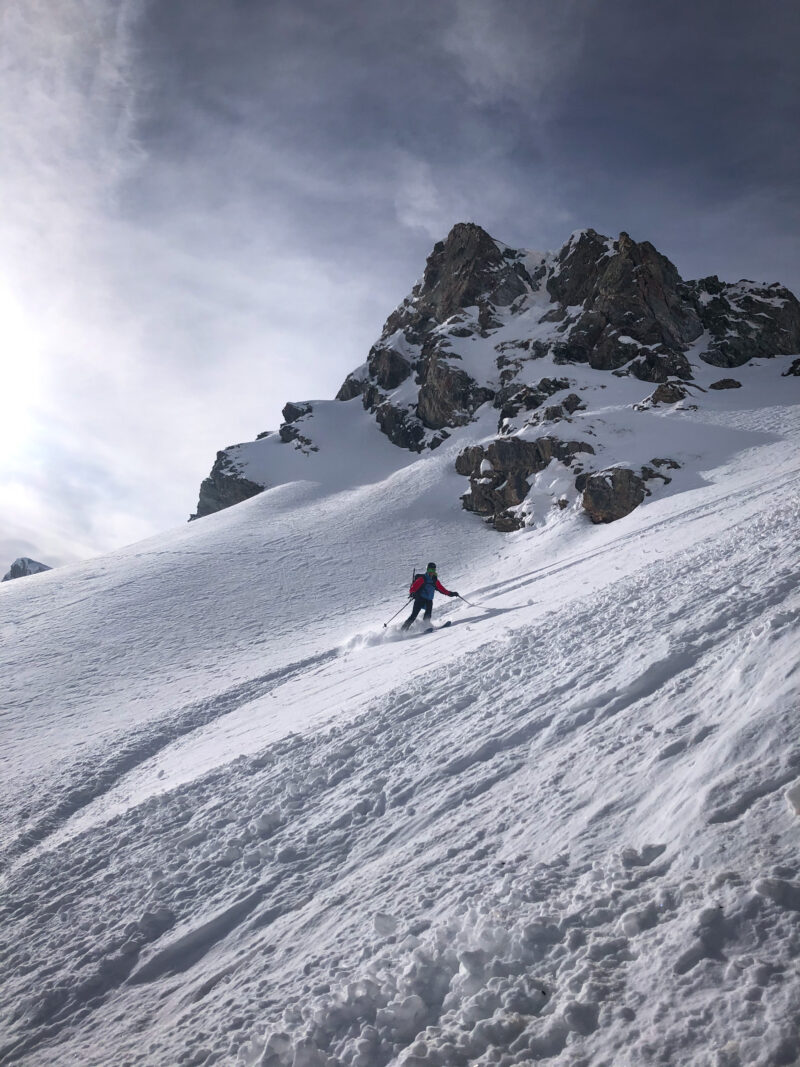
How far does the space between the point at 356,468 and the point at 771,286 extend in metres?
48.7

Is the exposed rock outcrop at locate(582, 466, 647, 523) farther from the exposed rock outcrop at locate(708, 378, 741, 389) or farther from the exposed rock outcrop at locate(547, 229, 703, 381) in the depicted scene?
the exposed rock outcrop at locate(547, 229, 703, 381)

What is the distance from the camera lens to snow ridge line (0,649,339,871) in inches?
295

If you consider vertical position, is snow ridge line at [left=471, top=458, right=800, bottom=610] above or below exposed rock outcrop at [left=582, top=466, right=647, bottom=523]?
below

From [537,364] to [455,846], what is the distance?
5096 centimetres

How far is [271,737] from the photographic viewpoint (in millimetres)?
8164

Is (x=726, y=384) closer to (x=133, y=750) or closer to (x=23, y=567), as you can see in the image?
(x=133, y=750)

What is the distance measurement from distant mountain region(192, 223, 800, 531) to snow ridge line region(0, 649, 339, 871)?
1861 centimetres

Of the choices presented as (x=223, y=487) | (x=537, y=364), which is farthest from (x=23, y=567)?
(x=537, y=364)

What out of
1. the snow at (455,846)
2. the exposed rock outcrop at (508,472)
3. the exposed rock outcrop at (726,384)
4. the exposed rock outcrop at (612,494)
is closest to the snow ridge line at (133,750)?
the snow at (455,846)

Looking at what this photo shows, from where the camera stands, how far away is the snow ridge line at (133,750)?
750cm

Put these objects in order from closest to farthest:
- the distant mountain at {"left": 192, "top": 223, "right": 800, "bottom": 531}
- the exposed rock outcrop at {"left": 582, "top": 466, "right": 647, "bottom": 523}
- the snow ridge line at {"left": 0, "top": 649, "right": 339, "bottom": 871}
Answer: the snow ridge line at {"left": 0, "top": 649, "right": 339, "bottom": 871}, the exposed rock outcrop at {"left": 582, "top": 466, "right": 647, "bottom": 523}, the distant mountain at {"left": 192, "top": 223, "right": 800, "bottom": 531}

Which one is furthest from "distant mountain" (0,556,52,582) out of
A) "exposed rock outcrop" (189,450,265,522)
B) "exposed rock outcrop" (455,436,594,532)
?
"exposed rock outcrop" (455,436,594,532)


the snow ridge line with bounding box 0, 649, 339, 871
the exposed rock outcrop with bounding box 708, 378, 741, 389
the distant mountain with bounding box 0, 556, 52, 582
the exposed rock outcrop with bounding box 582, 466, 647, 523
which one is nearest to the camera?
the snow ridge line with bounding box 0, 649, 339, 871

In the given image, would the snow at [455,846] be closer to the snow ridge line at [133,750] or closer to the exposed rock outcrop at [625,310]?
the snow ridge line at [133,750]
